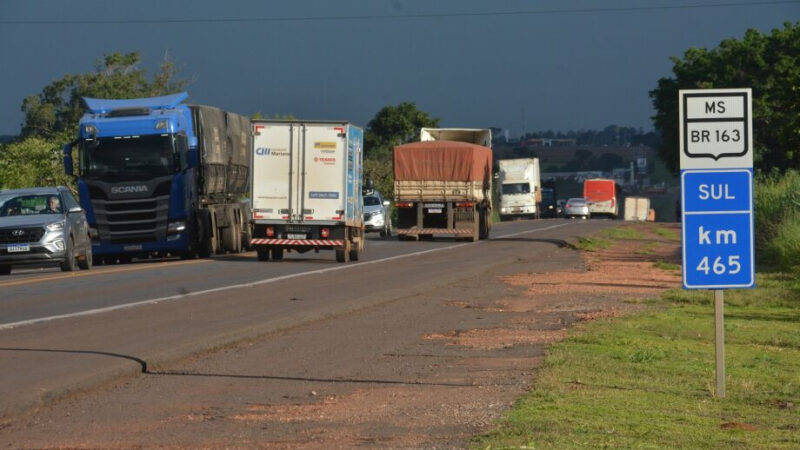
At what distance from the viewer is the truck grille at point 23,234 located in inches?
1061

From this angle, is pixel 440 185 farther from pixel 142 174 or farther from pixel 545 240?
pixel 142 174

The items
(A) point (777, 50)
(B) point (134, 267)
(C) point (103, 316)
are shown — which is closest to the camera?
(C) point (103, 316)

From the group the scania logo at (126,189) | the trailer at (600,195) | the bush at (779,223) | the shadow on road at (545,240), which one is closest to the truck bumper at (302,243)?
the scania logo at (126,189)

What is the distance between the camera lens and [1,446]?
27.4 feet

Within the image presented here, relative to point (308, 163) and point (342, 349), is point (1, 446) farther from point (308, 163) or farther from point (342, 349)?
point (308, 163)

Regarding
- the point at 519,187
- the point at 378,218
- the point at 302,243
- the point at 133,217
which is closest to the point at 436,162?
the point at 378,218

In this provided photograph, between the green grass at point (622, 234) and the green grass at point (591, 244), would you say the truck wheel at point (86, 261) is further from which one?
the green grass at point (622, 234)

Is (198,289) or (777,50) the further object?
(777,50)

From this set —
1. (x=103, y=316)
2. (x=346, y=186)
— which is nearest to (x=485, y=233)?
(x=346, y=186)

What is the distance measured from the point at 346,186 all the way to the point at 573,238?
19.4 metres

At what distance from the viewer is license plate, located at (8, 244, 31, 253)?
88.5 feet

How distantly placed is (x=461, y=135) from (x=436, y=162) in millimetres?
5540

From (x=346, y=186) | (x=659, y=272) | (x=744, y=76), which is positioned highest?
(x=744, y=76)

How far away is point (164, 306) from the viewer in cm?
1844
